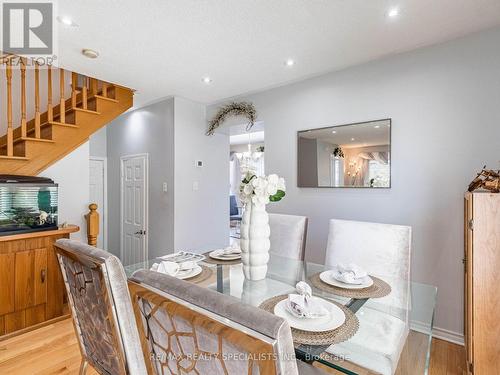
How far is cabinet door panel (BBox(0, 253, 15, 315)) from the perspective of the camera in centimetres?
227

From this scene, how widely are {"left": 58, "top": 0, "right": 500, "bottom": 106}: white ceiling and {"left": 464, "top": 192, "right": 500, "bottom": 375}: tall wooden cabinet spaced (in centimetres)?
130

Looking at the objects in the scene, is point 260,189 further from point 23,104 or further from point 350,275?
point 23,104

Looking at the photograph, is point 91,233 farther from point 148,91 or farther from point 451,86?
point 451,86

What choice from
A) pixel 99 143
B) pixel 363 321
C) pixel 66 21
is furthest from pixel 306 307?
pixel 99 143

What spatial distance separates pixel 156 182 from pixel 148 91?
1207 mm

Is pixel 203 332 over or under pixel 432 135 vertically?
under

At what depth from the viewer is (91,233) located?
2998 mm

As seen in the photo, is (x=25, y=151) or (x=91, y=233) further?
(x=91, y=233)

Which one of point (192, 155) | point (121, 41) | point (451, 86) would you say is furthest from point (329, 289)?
point (192, 155)

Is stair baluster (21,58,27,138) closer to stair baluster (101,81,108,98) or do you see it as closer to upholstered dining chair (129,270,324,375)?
stair baluster (101,81,108,98)

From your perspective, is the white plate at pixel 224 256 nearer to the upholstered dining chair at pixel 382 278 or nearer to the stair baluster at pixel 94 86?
the upholstered dining chair at pixel 382 278

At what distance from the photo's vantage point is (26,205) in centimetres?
241

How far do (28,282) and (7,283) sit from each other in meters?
0.14

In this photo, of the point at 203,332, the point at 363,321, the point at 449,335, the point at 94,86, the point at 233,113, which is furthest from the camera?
the point at 233,113
